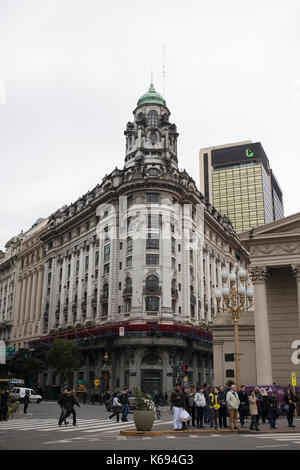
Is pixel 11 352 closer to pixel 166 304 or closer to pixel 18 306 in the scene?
pixel 18 306

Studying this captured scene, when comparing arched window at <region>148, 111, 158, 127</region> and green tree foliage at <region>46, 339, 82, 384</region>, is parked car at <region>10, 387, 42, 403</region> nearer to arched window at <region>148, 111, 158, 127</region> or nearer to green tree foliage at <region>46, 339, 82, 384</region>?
green tree foliage at <region>46, 339, 82, 384</region>

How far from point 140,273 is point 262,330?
28784 millimetres

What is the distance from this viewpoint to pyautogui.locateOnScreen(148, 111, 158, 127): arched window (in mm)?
67338

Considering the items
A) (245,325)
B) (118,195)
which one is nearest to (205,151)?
(118,195)

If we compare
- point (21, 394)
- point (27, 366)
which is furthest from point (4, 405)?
point (27, 366)

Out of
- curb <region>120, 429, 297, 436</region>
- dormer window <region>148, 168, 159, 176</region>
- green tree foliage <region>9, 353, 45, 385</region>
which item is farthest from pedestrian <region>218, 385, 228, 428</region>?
green tree foliage <region>9, 353, 45, 385</region>

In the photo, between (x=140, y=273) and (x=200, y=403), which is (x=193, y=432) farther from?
(x=140, y=273)

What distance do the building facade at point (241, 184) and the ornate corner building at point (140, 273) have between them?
249ft

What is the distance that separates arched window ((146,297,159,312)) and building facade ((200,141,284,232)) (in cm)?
9526

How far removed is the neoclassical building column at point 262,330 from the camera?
25.4m

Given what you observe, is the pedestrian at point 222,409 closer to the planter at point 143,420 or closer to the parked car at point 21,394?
the planter at point 143,420

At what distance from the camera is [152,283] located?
5353 centimetres
